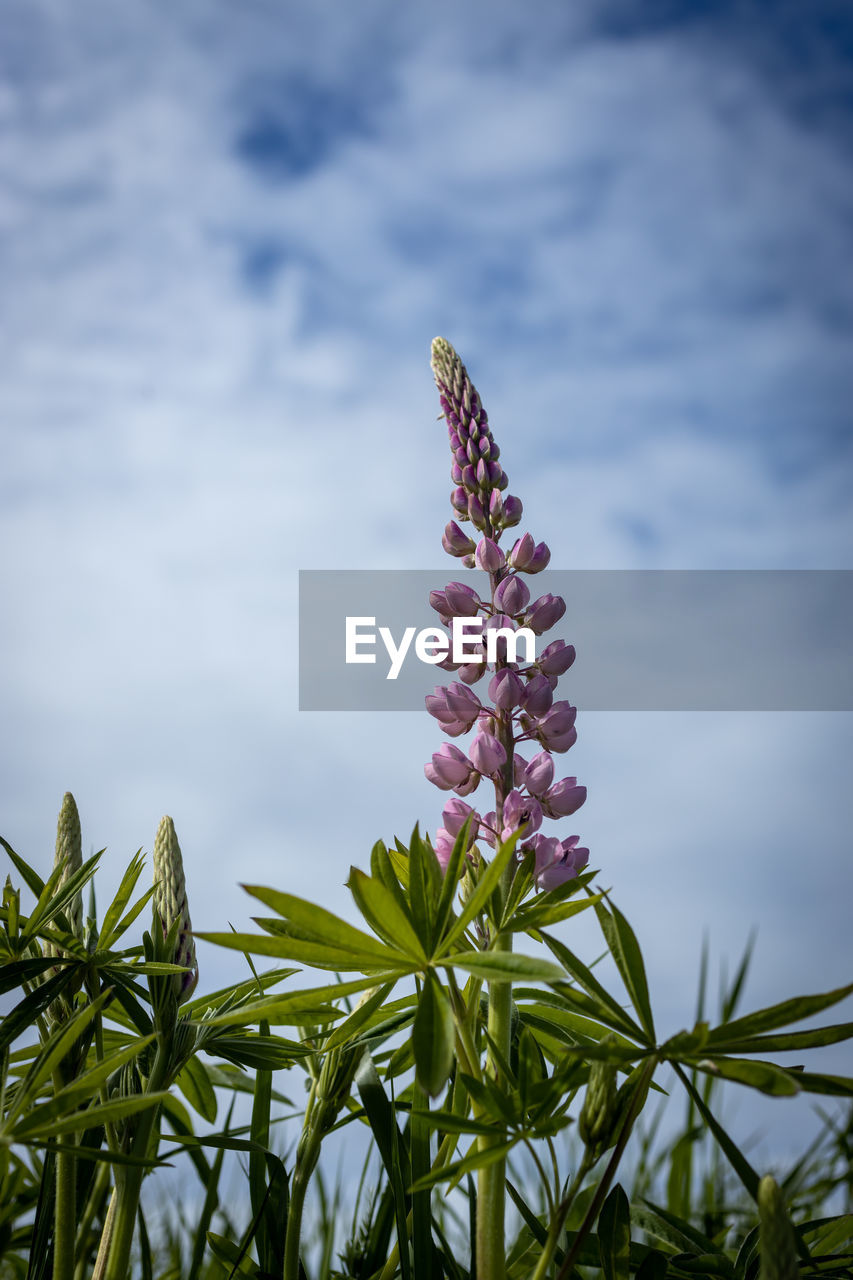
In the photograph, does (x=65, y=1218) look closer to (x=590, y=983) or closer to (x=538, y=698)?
(x=590, y=983)

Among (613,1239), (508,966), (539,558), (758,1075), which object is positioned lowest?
(613,1239)

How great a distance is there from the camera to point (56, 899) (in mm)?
1506

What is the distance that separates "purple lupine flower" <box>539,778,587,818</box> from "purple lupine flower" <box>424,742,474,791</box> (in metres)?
0.13

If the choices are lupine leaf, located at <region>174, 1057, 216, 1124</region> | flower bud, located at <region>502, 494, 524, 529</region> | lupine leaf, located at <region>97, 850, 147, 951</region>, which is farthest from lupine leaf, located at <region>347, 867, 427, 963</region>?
flower bud, located at <region>502, 494, 524, 529</region>

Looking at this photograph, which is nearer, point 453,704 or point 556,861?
point 556,861

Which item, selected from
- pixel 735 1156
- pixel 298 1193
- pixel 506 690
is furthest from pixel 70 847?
pixel 735 1156

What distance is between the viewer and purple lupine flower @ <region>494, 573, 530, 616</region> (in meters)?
1.75

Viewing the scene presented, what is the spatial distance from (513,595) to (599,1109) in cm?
89

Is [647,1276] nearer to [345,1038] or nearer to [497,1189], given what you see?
[497,1189]

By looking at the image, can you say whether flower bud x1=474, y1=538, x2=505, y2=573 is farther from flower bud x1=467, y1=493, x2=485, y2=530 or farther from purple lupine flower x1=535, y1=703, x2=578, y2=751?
purple lupine flower x1=535, y1=703, x2=578, y2=751

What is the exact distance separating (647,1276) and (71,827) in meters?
1.06

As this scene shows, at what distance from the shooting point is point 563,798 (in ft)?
5.43

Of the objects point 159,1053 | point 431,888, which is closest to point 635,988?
point 431,888

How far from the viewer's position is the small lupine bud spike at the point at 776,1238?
0.87 m
